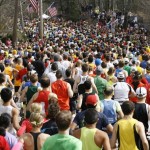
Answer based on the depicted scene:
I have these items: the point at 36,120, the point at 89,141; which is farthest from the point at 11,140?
the point at 89,141

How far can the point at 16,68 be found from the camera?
15.2 meters

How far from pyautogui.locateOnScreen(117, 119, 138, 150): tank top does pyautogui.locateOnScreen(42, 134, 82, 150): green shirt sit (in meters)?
1.53

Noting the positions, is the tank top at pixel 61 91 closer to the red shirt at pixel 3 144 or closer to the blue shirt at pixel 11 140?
the blue shirt at pixel 11 140

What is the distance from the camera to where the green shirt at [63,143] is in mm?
5672

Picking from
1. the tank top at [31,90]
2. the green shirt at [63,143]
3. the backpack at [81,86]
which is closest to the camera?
the green shirt at [63,143]

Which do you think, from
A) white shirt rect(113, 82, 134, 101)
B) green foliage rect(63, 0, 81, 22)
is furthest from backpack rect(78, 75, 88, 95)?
green foliage rect(63, 0, 81, 22)

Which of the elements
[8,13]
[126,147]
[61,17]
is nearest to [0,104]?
[126,147]

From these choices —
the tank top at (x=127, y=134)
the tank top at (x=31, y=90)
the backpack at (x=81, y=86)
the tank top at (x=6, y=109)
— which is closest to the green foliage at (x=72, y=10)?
the backpack at (x=81, y=86)

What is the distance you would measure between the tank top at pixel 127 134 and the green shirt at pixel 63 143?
153cm

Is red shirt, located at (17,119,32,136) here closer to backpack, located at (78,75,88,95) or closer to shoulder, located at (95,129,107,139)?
shoulder, located at (95,129,107,139)

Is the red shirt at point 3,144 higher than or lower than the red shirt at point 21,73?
higher

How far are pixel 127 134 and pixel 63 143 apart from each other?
1.63 m

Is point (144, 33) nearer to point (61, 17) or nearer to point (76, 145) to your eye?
point (61, 17)

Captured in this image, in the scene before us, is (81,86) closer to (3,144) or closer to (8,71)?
(8,71)
